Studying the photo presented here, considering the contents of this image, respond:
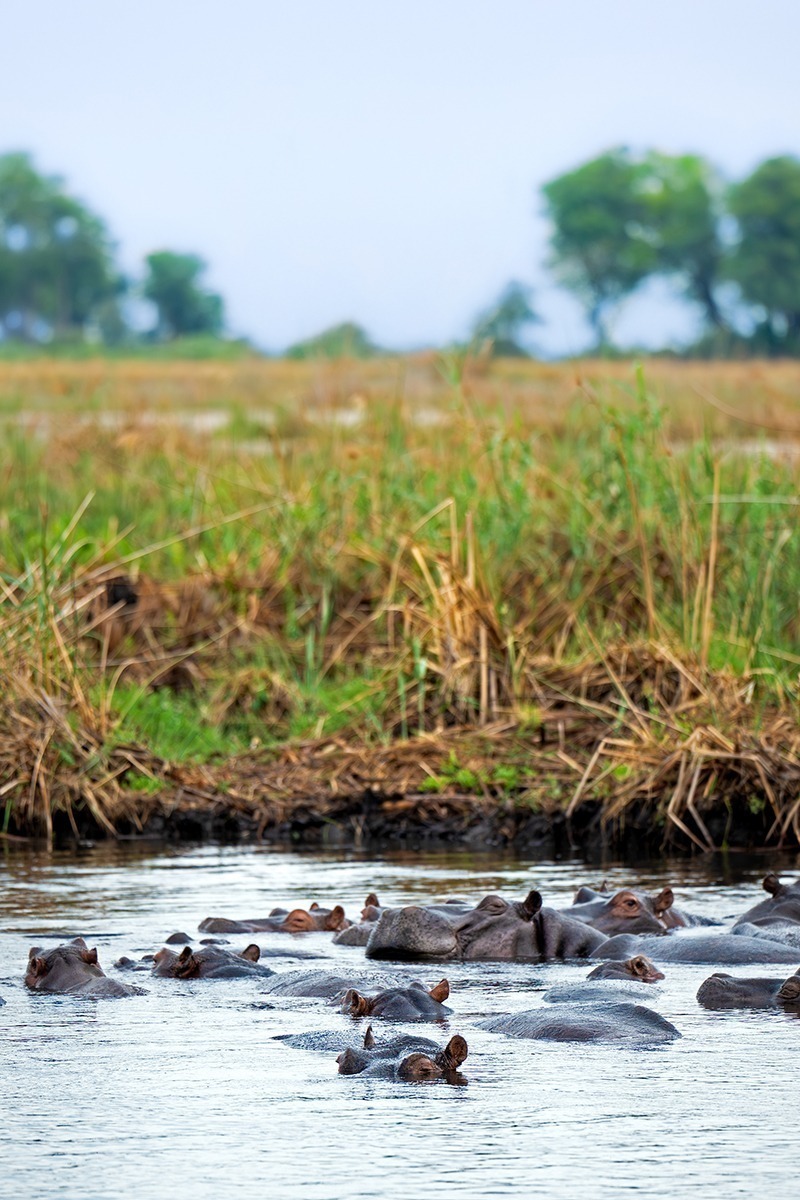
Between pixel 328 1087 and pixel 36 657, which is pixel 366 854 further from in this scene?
pixel 328 1087

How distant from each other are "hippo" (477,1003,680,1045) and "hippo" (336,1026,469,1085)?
36 cm

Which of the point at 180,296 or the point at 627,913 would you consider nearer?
the point at 627,913

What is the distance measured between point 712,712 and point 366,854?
1.66 meters

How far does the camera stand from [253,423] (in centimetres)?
1595

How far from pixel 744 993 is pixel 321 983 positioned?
1141 millimetres

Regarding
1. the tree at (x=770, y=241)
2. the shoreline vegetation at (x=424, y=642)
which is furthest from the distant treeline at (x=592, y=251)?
the shoreline vegetation at (x=424, y=642)

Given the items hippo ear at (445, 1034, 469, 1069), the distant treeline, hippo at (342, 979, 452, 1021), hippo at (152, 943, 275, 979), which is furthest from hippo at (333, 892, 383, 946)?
the distant treeline

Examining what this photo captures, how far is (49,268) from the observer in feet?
274

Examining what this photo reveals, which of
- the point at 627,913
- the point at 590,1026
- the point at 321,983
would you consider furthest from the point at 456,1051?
the point at 627,913

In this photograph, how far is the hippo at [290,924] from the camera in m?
6.19

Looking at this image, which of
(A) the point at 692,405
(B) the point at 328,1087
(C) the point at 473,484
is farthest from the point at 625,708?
(A) the point at 692,405

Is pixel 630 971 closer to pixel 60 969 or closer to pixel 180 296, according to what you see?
pixel 60 969

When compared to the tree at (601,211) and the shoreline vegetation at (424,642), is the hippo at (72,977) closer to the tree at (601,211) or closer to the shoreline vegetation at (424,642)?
the shoreline vegetation at (424,642)

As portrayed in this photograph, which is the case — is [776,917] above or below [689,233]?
below
